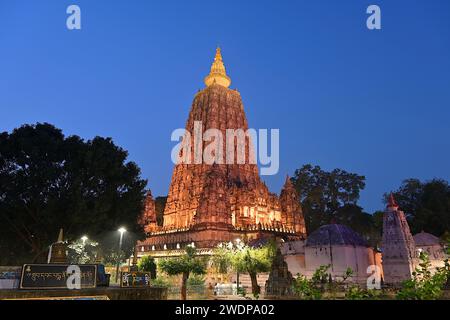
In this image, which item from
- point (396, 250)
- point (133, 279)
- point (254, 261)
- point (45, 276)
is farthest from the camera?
point (396, 250)

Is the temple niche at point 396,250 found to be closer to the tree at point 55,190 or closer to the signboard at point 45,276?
the tree at point 55,190

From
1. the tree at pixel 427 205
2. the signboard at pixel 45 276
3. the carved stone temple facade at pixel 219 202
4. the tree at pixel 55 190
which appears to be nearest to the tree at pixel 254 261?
the tree at pixel 55 190

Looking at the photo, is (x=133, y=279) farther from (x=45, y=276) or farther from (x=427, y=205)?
(x=427, y=205)

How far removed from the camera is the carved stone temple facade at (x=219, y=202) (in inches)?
2222

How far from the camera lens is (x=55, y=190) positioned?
92.3ft

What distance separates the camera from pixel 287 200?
67.3 meters

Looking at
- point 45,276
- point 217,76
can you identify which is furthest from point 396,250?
point 217,76

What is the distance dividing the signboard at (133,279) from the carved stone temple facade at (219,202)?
4021 centimetres

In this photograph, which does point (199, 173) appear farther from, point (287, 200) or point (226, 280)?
point (226, 280)

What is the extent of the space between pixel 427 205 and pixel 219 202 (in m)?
36.8

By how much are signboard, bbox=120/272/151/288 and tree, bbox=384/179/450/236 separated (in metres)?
54.5

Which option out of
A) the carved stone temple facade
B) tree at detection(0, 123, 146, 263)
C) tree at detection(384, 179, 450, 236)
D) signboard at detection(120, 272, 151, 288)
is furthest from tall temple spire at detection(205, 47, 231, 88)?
signboard at detection(120, 272, 151, 288)
